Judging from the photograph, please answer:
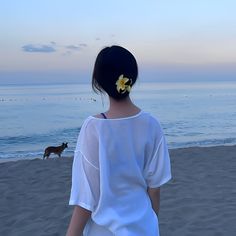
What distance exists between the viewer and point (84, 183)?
162 centimetres

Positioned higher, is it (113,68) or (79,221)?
(113,68)

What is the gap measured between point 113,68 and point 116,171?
423 millimetres

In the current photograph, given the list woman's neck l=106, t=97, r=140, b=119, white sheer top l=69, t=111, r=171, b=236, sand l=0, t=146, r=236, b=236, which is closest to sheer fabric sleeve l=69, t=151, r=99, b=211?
white sheer top l=69, t=111, r=171, b=236

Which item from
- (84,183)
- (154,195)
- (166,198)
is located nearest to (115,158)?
(84,183)

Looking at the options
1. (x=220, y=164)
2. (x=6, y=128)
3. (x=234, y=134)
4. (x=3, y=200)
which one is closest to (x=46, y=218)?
(x=3, y=200)

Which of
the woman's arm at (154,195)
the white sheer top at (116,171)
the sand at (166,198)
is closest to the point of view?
the white sheer top at (116,171)

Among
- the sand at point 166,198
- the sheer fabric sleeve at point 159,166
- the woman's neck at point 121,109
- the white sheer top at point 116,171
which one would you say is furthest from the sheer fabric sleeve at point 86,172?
the sand at point 166,198

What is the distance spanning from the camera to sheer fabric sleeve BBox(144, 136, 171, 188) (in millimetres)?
1684

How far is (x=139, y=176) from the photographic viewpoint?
5.40ft

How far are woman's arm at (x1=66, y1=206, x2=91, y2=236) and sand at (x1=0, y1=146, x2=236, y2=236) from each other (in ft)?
9.38

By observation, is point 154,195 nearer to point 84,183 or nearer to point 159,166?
point 159,166

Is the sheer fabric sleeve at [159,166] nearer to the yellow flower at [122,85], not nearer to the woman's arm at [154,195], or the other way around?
the woman's arm at [154,195]

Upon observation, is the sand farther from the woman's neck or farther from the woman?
the woman's neck

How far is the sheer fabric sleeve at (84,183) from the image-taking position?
161 cm
